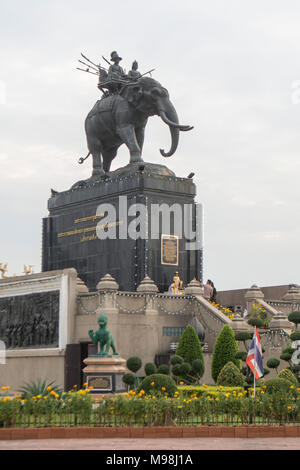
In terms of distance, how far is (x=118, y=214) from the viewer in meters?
38.1

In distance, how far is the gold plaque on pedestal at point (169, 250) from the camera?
37938 millimetres

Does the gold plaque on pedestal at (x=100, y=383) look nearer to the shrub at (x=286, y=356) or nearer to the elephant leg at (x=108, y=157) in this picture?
the shrub at (x=286, y=356)

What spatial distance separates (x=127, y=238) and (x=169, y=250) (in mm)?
2043

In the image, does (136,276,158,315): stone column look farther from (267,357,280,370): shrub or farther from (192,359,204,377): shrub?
(267,357,280,370): shrub

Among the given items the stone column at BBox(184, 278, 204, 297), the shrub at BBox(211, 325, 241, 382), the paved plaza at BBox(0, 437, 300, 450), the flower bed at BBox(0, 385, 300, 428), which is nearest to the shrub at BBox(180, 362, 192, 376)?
the shrub at BBox(211, 325, 241, 382)

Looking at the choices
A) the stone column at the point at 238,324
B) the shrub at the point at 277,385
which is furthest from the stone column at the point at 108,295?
the shrub at the point at 277,385

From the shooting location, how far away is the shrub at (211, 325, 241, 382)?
103 feet

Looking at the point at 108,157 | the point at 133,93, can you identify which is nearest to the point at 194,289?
the point at 108,157

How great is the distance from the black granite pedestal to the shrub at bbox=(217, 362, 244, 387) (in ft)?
28.4

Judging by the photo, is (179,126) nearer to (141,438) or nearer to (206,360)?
(206,360)

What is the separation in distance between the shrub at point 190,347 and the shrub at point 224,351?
0.87m

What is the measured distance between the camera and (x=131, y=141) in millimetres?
40156

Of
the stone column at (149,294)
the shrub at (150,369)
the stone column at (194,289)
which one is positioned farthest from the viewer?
the stone column at (194,289)
